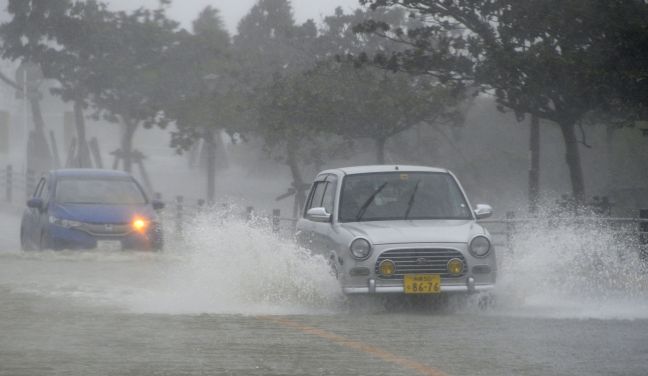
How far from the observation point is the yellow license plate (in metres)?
12.1

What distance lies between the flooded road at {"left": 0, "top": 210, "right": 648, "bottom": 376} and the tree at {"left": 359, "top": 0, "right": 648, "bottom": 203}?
5.59 m

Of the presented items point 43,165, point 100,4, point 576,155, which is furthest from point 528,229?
point 43,165

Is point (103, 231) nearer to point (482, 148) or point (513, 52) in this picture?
point (513, 52)

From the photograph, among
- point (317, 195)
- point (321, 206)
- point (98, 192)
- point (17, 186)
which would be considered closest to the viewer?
point (321, 206)

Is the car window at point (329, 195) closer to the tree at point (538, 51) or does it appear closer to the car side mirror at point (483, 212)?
the car side mirror at point (483, 212)

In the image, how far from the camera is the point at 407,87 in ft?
108

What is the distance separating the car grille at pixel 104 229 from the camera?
66.7 ft

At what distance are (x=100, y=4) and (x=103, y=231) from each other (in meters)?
31.0

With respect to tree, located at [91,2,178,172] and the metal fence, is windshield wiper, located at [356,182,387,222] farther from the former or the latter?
the metal fence

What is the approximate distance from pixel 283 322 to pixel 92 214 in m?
9.75

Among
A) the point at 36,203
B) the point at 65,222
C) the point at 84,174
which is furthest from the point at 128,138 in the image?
the point at 65,222

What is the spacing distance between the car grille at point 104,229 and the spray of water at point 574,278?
731cm

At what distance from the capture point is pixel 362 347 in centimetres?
959

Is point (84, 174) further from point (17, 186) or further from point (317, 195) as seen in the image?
point (17, 186)
